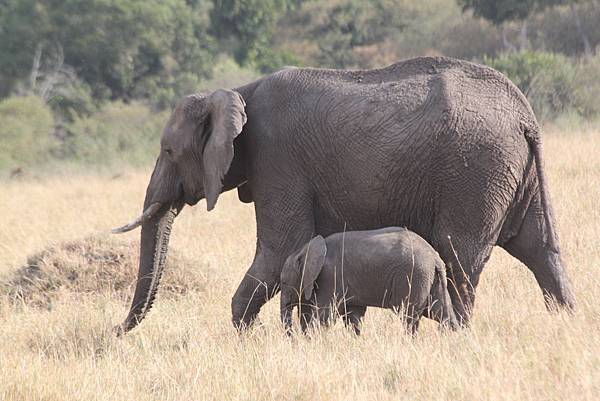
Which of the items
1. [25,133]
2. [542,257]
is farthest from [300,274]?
[25,133]

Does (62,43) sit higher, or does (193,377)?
(193,377)

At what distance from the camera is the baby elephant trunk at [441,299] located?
6.66 metres

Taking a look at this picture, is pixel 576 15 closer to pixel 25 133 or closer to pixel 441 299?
pixel 25 133

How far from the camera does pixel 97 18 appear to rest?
35.5 meters

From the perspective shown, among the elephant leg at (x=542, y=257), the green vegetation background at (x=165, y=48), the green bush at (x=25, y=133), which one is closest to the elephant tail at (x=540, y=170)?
the elephant leg at (x=542, y=257)

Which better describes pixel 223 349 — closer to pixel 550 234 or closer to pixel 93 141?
pixel 550 234

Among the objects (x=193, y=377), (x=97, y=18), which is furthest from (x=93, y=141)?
(x=193, y=377)

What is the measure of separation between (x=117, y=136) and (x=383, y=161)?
925 inches

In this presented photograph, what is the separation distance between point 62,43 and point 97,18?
134 cm

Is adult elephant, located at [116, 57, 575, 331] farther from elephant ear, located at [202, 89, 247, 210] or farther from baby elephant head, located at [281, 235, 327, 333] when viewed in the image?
baby elephant head, located at [281, 235, 327, 333]

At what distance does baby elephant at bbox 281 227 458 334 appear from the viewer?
21.6 ft

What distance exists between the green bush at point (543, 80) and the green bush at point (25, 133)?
11.0 meters

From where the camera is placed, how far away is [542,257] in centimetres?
712

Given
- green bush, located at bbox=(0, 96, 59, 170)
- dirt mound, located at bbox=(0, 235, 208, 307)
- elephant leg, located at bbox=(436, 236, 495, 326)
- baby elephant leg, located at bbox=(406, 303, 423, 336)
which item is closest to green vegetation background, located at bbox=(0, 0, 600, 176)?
green bush, located at bbox=(0, 96, 59, 170)
